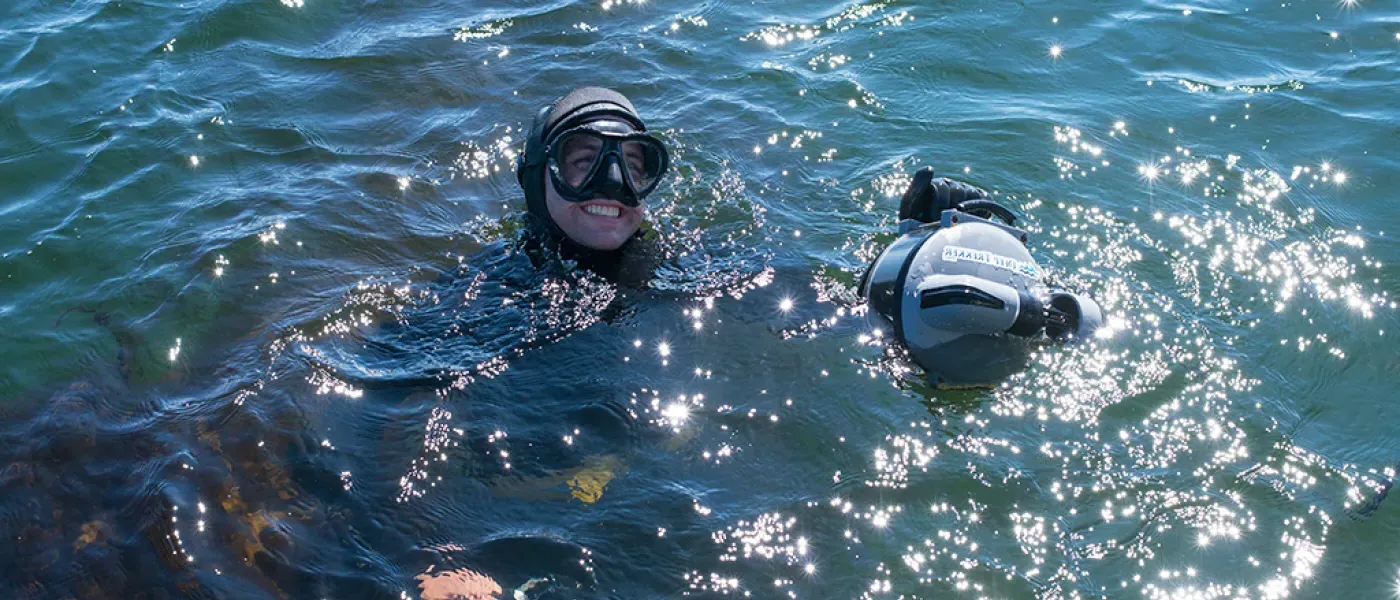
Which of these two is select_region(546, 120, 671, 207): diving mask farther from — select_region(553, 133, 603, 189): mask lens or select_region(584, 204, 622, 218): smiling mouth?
select_region(584, 204, 622, 218): smiling mouth

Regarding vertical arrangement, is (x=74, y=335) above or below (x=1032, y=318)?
below

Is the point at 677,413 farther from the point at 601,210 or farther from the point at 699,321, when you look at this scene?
the point at 601,210

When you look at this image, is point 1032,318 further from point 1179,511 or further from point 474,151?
point 474,151

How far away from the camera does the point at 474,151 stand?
689 cm

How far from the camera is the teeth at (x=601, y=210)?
5152mm

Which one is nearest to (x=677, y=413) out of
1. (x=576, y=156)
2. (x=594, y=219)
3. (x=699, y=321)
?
(x=699, y=321)

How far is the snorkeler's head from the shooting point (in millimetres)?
4992

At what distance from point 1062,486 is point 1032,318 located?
0.71 metres

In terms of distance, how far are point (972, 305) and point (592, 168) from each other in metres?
2.05

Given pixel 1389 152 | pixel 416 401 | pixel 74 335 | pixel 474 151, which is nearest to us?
pixel 416 401

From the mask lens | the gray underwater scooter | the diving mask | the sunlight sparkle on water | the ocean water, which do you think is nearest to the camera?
the ocean water

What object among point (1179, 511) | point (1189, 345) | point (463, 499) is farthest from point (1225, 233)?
point (463, 499)

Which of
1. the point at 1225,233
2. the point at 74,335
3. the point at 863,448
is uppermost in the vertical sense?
the point at 1225,233

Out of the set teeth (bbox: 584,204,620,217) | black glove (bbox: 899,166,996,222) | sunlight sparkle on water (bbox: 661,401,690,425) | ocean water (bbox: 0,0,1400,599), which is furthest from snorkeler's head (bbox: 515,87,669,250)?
black glove (bbox: 899,166,996,222)
